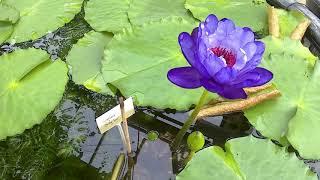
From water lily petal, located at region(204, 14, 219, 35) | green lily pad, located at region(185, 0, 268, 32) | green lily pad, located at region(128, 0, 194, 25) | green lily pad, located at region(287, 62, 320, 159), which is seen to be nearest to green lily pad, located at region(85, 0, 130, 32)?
green lily pad, located at region(128, 0, 194, 25)

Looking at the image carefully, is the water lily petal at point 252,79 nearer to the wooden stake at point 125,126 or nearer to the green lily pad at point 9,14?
the wooden stake at point 125,126

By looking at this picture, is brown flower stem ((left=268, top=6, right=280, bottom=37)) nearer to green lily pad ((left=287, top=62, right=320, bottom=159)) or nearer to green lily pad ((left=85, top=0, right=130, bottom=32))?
green lily pad ((left=287, top=62, right=320, bottom=159))

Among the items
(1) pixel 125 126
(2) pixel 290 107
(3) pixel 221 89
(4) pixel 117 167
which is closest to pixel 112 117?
(1) pixel 125 126

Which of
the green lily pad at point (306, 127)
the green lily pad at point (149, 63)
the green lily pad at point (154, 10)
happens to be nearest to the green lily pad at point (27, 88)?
the green lily pad at point (149, 63)

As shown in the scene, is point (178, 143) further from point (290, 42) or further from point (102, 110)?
point (290, 42)

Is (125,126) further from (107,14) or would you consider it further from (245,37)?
(107,14)

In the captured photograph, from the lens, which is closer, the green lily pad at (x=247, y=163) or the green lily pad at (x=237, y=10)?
the green lily pad at (x=247, y=163)
